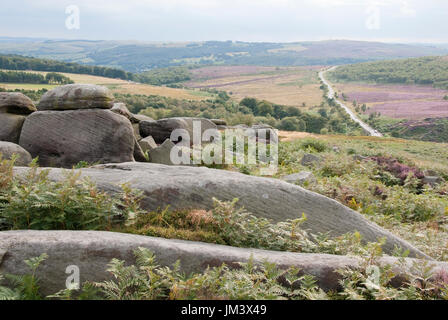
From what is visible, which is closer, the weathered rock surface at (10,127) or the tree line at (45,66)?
the weathered rock surface at (10,127)

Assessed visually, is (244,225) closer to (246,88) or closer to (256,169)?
(256,169)

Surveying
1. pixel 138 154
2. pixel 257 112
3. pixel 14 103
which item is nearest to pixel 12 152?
pixel 14 103

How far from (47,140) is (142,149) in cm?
487

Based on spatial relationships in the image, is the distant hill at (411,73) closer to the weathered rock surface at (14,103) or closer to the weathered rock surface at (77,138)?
the weathered rock surface at (77,138)

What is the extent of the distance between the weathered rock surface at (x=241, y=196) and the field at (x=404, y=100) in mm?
89582

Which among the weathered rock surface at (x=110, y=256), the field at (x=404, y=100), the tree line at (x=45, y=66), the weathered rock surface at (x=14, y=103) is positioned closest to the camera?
the weathered rock surface at (x=110, y=256)

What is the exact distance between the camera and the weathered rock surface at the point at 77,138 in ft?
51.9

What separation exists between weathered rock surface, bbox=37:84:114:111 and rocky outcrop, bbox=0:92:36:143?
1292 millimetres

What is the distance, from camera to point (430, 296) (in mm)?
6191

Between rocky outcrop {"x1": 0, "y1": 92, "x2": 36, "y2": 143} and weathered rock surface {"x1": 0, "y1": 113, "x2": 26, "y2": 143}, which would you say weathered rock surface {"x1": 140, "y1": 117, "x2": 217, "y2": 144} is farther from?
weathered rock surface {"x1": 0, "y1": 113, "x2": 26, "y2": 143}

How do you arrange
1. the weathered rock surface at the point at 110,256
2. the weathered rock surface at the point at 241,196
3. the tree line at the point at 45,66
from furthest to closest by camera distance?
1. the tree line at the point at 45,66
2. the weathered rock surface at the point at 241,196
3. the weathered rock surface at the point at 110,256

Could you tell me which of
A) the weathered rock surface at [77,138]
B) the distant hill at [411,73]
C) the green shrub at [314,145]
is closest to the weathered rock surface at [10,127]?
the weathered rock surface at [77,138]
